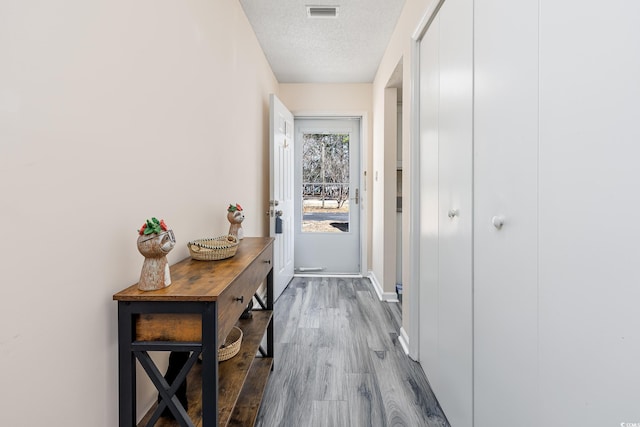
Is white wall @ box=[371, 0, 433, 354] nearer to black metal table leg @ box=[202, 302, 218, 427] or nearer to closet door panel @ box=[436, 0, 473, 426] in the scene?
closet door panel @ box=[436, 0, 473, 426]

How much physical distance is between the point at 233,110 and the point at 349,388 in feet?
6.22

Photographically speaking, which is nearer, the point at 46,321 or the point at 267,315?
the point at 46,321

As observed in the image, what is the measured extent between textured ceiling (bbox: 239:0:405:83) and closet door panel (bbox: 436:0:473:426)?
1075mm

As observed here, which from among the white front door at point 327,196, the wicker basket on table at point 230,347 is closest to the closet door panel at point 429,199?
the wicker basket on table at point 230,347

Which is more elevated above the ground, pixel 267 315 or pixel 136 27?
pixel 136 27

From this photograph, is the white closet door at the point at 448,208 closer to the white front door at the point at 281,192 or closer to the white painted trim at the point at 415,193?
the white painted trim at the point at 415,193

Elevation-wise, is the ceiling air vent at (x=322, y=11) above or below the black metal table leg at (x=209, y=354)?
above

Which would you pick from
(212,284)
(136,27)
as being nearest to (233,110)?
(136,27)

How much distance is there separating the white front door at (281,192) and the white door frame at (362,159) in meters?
0.36

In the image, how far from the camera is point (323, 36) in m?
2.88

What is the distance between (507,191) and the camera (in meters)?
1.02

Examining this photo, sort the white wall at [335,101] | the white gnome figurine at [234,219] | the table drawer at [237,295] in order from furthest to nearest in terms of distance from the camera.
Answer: the white wall at [335,101] < the white gnome figurine at [234,219] < the table drawer at [237,295]

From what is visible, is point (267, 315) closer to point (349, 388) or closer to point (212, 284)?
point (349, 388)

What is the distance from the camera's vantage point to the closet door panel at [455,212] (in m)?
1.31
